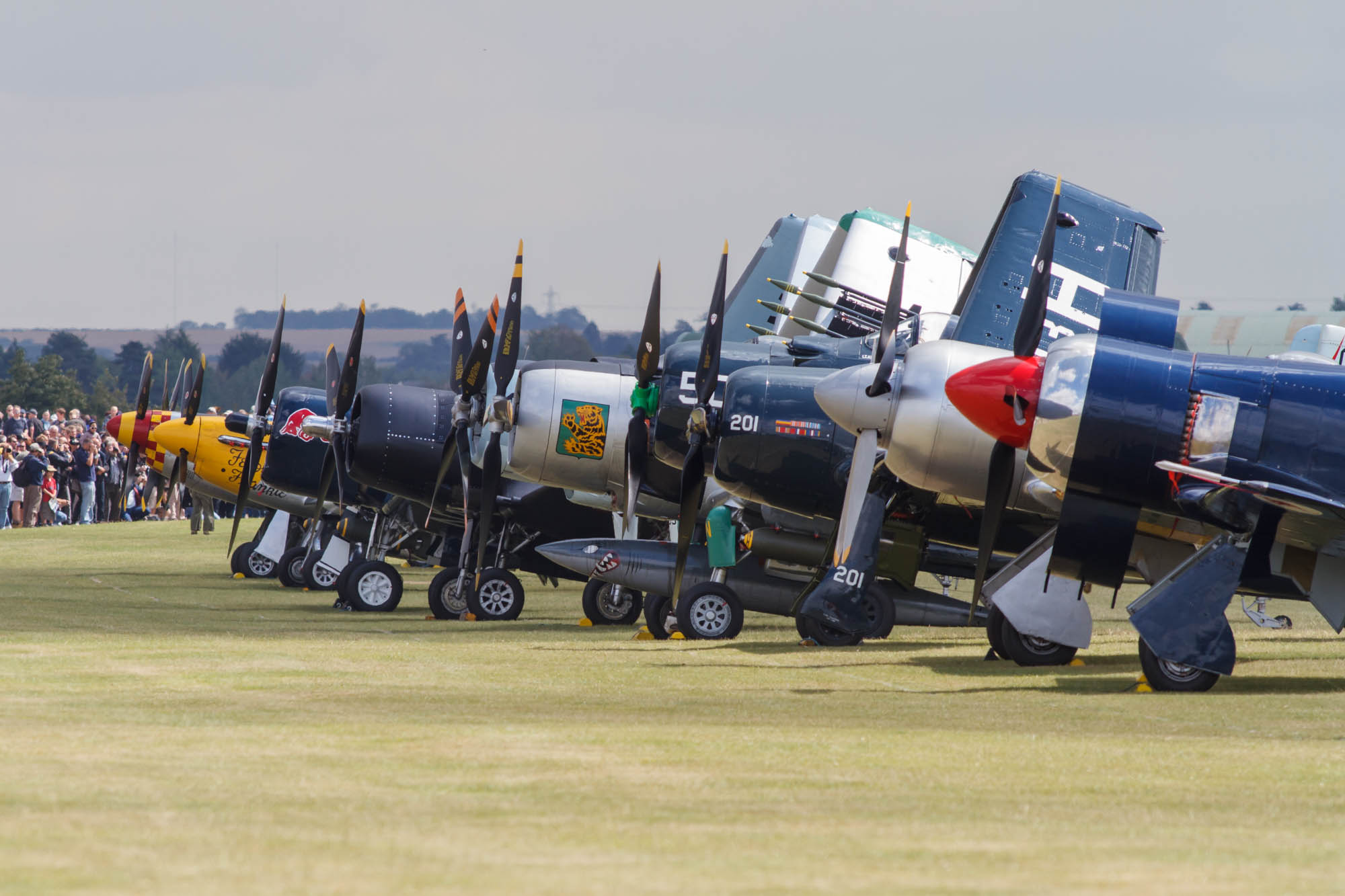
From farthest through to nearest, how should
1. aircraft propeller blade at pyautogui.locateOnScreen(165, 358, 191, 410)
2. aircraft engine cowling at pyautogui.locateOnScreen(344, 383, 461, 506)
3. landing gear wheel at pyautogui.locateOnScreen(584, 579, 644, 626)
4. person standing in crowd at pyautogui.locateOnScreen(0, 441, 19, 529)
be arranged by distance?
person standing in crowd at pyautogui.locateOnScreen(0, 441, 19, 529)
aircraft propeller blade at pyautogui.locateOnScreen(165, 358, 191, 410)
aircraft engine cowling at pyautogui.locateOnScreen(344, 383, 461, 506)
landing gear wheel at pyautogui.locateOnScreen(584, 579, 644, 626)

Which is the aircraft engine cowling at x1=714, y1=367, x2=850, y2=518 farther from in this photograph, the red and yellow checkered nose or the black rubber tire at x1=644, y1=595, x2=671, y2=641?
the red and yellow checkered nose

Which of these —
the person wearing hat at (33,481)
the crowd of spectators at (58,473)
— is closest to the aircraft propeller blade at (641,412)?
the crowd of spectators at (58,473)

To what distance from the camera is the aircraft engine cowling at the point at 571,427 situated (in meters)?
21.6

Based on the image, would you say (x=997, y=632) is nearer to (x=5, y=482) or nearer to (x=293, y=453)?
Result: (x=293, y=453)

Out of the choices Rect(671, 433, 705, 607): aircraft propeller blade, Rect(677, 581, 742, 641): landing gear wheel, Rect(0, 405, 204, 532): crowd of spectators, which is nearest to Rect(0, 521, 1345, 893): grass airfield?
Rect(671, 433, 705, 607): aircraft propeller blade

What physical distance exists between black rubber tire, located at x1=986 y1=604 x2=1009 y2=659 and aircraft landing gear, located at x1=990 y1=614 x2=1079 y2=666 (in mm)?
142

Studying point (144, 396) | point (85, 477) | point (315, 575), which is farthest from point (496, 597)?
point (85, 477)

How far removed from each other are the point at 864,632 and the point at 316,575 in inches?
573

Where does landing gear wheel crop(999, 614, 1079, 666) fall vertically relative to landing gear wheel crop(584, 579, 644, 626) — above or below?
above

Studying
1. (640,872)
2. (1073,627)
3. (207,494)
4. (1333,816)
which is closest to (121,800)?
(640,872)

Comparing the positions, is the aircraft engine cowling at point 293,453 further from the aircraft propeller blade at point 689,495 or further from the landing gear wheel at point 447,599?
the aircraft propeller blade at point 689,495

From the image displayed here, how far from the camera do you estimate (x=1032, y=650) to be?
1723cm

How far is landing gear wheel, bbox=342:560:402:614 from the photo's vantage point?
25344mm

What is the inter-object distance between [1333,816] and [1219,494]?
6.52 meters
